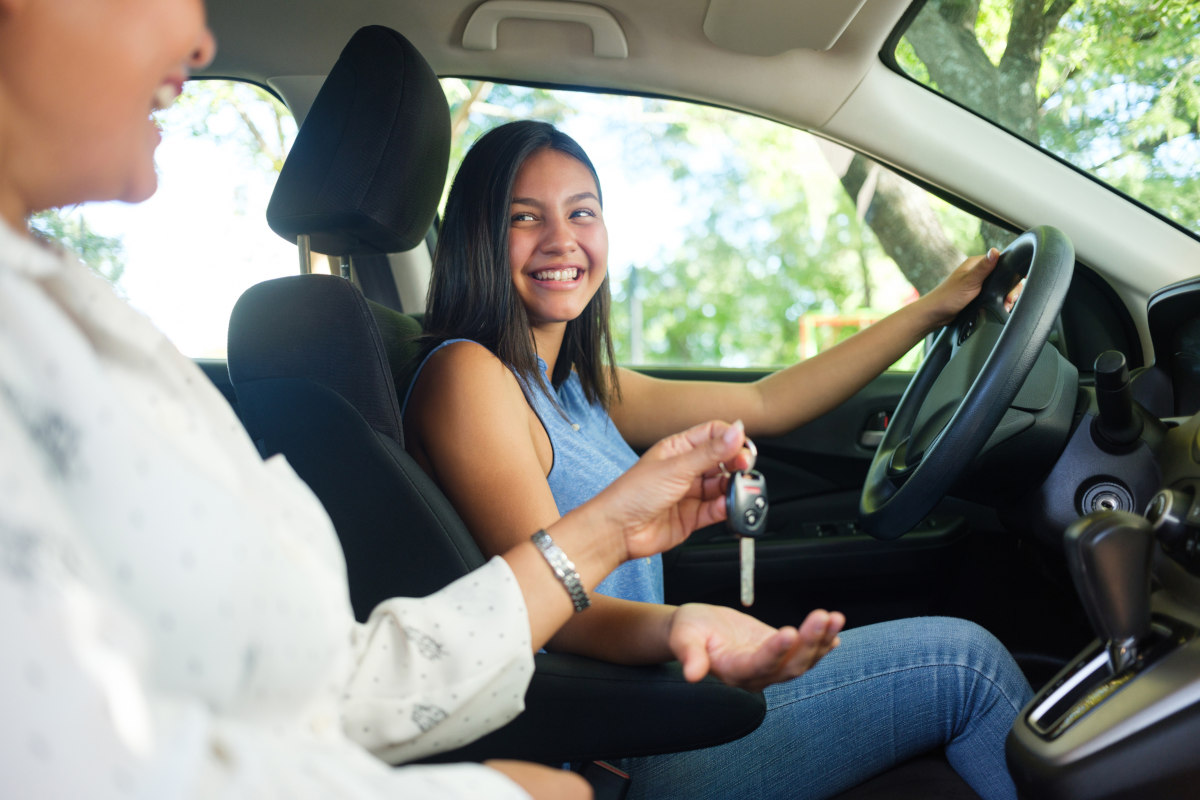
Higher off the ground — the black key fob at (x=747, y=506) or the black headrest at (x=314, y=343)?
the black headrest at (x=314, y=343)

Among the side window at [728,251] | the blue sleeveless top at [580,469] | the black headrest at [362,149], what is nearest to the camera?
the black headrest at [362,149]

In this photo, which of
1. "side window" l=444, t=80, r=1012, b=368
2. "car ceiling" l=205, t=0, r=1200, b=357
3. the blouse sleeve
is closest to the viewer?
the blouse sleeve

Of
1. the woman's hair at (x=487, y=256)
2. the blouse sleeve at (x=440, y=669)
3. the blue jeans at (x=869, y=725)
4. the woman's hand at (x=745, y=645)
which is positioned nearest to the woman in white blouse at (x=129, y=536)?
the blouse sleeve at (x=440, y=669)

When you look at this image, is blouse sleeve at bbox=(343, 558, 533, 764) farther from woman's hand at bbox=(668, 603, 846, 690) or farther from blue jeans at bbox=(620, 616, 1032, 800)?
blue jeans at bbox=(620, 616, 1032, 800)

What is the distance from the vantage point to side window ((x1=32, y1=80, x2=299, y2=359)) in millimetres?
2020

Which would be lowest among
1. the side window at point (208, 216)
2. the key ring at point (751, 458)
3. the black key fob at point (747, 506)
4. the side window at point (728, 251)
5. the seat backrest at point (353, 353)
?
the black key fob at point (747, 506)

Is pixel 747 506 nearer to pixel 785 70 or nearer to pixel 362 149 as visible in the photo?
pixel 362 149

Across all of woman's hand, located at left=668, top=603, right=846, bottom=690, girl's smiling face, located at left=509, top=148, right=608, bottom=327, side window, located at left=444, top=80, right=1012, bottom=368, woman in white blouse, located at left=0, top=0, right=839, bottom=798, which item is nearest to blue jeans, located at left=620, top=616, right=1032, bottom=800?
woman's hand, located at left=668, top=603, right=846, bottom=690

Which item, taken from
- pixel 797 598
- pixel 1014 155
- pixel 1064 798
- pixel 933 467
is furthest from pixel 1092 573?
pixel 797 598

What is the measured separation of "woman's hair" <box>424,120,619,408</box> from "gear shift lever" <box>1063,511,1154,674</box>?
0.79m

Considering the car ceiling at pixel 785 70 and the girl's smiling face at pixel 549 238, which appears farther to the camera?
the car ceiling at pixel 785 70

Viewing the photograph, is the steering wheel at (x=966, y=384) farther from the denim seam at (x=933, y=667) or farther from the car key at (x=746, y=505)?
the car key at (x=746, y=505)

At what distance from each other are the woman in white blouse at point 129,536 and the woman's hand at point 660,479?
30cm

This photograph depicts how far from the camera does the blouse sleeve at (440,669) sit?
31.4 inches
